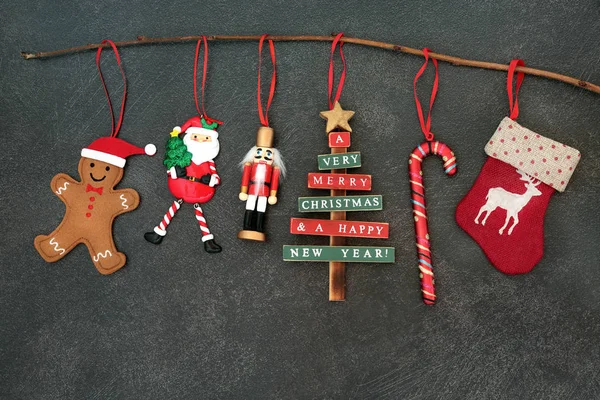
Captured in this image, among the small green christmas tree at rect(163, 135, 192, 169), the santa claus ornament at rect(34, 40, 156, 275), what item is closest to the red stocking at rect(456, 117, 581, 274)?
the small green christmas tree at rect(163, 135, 192, 169)

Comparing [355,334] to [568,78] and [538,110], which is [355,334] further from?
[568,78]

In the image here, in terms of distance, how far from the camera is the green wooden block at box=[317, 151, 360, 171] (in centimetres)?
161

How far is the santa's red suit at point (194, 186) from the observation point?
1705 mm

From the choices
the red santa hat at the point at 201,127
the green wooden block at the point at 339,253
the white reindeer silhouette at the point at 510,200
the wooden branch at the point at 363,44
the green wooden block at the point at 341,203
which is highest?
the wooden branch at the point at 363,44

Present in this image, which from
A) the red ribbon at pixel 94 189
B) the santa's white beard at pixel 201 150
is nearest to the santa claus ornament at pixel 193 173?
the santa's white beard at pixel 201 150

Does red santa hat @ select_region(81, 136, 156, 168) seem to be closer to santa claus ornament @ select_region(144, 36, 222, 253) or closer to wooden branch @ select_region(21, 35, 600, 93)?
santa claus ornament @ select_region(144, 36, 222, 253)

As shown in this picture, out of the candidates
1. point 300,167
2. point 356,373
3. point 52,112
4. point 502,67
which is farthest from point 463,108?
point 52,112

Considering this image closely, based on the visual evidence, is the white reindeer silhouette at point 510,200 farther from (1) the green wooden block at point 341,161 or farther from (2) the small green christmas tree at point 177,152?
(2) the small green christmas tree at point 177,152

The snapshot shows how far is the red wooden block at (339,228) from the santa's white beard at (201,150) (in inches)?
15.8

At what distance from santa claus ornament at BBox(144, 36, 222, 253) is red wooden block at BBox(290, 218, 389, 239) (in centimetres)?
32

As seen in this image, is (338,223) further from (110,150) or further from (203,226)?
(110,150)

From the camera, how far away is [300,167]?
1722 mm

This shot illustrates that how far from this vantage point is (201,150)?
1722 mm

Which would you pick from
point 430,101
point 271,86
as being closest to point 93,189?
point 271,86
